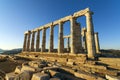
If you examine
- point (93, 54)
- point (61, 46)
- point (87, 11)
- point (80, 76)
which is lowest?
point (80, 76)

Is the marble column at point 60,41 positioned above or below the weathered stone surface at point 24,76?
above

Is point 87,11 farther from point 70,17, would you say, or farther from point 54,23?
point 54,23

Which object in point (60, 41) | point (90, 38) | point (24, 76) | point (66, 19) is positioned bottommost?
point (24, 76)

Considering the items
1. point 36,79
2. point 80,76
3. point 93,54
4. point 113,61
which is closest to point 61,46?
point 93,54

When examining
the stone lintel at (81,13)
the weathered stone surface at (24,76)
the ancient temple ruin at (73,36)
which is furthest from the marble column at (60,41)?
the weathered stone surface at (24,76)

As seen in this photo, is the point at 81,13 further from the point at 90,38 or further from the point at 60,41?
the point at 60,41

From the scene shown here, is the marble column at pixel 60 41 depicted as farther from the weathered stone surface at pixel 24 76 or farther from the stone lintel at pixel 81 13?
the weathered stone surface at pixel 24 76

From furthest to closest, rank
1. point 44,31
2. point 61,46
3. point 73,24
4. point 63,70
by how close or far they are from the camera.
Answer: point 44,31
point 61,46
point 73,24
point 63,70

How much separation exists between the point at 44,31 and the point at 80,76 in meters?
24.7

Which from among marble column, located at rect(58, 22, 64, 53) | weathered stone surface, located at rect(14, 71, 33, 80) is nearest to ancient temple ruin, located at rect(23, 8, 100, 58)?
marble column, located at rect(58, 22, 64, 53)

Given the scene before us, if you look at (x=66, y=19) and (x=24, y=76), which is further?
(x=66, y=19)

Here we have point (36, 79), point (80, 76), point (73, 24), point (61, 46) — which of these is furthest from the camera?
point (61, 46)

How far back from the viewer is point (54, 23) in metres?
27.0

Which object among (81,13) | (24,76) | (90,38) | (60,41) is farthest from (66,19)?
(24,76)
